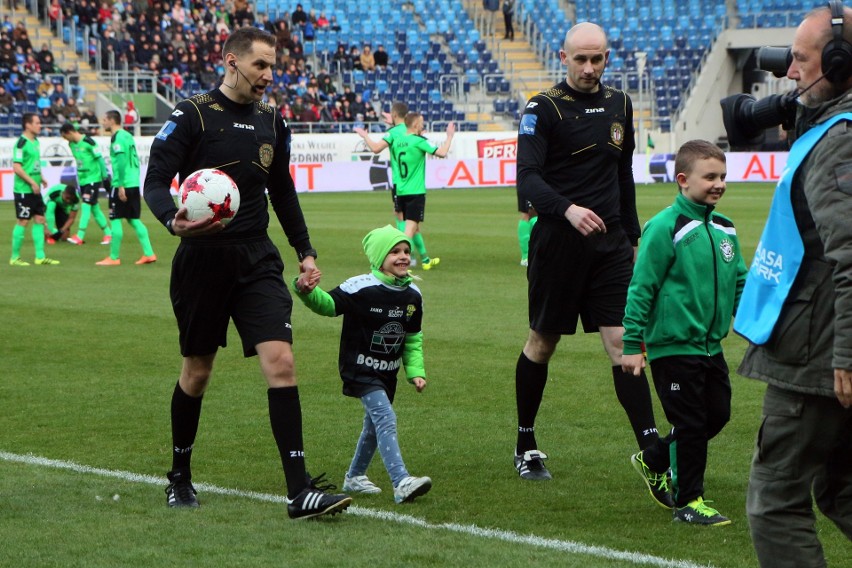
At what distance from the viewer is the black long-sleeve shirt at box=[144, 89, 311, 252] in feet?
19.4

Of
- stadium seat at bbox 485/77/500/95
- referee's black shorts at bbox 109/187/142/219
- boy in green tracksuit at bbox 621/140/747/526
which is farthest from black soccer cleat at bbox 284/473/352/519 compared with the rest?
stadium seat at bbox 485/77/500/95

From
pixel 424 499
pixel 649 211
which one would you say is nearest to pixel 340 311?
pixel 424 499

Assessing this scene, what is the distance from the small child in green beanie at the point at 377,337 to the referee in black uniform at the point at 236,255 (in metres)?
0.30

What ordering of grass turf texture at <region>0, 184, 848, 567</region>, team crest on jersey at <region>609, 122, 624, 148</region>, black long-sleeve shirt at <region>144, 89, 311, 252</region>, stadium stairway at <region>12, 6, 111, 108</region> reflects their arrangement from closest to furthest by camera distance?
grass turf texture at <region>0, 184, 848, 567</region>, black long-sleeve shirt at <region>144, 89, 311, 252</region>, team crest on jersey at <region>609, 122, 624, 148</region>, stadium stairway at <region>12, 6, 111, 108</region>

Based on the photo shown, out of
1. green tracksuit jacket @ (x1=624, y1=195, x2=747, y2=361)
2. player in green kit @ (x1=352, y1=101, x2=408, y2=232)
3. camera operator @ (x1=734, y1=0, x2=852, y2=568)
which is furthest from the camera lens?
player in green kit @ (x1=352, y1=101, x2=408, y2=232)

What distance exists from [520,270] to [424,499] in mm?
10767

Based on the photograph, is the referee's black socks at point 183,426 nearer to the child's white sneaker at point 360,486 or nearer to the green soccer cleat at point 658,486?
the child's white sneaker at point 360,486

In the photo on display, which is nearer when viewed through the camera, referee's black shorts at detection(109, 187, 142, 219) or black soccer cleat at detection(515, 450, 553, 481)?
black soccer cleat at detection(515, 450, 553, 481)

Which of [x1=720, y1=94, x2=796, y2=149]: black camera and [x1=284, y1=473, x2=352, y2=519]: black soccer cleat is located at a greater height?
[x1=720, y1=94, x2=796, y2=149]: black camera

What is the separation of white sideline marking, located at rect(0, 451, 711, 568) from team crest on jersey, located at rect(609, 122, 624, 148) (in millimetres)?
2104

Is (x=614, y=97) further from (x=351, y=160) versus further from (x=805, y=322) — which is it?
(x=351, y=160)

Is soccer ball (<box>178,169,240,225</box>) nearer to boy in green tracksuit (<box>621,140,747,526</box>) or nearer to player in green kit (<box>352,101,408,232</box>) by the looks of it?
boy in green tracksuit (<box>621,140,747,526</box>)

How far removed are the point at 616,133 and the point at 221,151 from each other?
1956 millimetres

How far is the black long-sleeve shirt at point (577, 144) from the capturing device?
21.1ft
